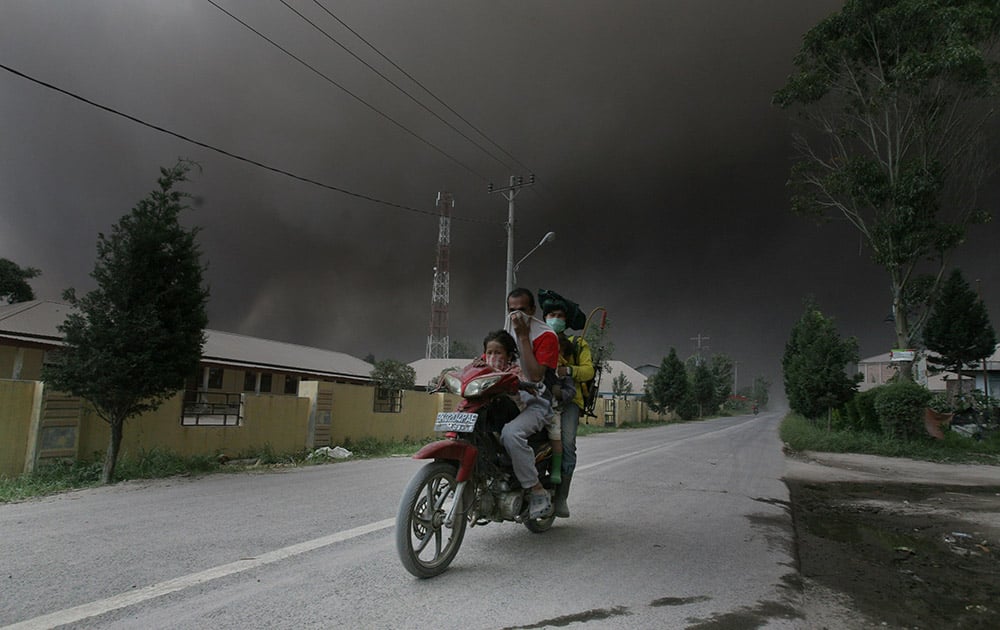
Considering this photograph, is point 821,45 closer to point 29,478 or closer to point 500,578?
point 500,578

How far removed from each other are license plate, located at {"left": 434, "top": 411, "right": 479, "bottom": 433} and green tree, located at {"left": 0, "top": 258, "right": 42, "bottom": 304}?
4846cm

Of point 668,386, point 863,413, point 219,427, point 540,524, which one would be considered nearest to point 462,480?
point 540,524

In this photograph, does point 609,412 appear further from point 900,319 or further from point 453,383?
point 453,383

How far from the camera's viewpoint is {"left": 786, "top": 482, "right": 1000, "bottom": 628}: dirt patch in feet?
11.1

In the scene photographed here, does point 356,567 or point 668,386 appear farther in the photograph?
point 668,386

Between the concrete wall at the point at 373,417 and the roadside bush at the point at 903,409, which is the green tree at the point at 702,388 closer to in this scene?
the roadside bush at the point at 903,409

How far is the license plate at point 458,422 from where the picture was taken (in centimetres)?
358

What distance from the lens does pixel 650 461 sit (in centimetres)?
1205

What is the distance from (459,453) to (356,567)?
3.27ft

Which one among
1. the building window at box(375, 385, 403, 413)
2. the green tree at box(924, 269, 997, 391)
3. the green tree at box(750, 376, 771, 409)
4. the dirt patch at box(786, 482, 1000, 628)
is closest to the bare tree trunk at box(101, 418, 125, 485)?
the dirt patch at box(786, 482, 1000, 628)

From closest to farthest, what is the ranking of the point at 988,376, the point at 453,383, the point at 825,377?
the point at 453,383
the point at 825,377
the point at 988,376

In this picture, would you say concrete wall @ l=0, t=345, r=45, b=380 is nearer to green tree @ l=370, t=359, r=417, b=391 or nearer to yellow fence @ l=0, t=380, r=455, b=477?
yellow fence @ l=0, t=380, r=455, b=477

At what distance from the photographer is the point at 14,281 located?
40.3 metres

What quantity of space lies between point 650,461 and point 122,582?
1045 cm
